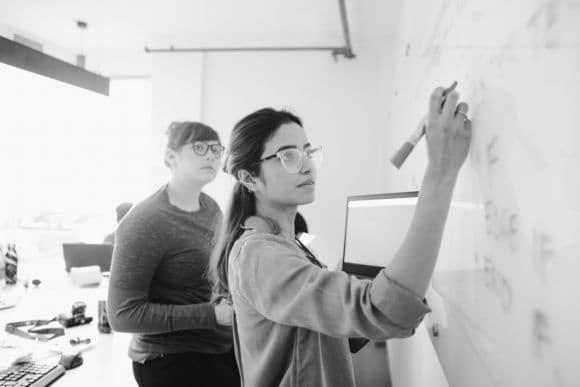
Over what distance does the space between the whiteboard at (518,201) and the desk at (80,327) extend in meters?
1.20

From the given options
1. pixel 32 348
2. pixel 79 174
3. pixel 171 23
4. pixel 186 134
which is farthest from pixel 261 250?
pixel 79 174

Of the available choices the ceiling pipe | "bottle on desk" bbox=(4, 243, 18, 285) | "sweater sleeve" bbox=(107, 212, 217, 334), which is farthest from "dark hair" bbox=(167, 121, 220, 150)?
the ceiling pipe

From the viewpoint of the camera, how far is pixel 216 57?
448 centimetres

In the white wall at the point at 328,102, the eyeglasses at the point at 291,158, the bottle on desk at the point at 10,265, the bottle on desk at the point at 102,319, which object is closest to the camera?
the eyeglasses at the point at 291,158

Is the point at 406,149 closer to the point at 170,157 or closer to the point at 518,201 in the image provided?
the point at 518,201

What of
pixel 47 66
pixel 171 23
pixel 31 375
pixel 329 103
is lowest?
pixel 31 375

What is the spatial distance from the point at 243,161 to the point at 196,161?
0.65 meters

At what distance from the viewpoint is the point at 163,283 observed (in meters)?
1.41

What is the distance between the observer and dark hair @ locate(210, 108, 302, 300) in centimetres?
97

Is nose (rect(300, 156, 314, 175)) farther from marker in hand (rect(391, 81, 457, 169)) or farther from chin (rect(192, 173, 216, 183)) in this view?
chin (rect(192, 173, 216, 183))

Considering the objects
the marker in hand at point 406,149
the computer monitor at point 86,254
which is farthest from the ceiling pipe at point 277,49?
the marker in hand at point 406,149

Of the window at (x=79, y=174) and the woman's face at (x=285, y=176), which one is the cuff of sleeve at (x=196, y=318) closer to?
the woman's face at (x=285, y=176)

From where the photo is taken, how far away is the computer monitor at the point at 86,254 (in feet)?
10.1

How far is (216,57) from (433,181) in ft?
14.1
